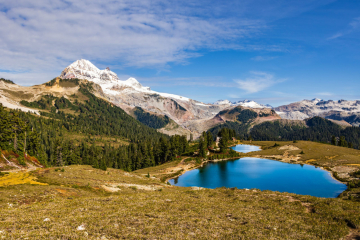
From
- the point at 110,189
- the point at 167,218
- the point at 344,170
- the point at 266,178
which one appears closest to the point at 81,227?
the point at 167,218

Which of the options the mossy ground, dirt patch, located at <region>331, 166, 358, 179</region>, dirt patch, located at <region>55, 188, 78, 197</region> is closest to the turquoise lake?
dirt patch, located at <region>331, 166, 358, 179</region>

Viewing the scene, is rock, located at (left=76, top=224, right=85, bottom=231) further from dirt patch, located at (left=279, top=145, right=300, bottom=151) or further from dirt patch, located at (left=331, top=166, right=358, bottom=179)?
dirt patch, located at (left=279, top=145, right=300, bottom=151)

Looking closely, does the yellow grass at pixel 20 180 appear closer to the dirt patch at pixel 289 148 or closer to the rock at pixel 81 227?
the rock at pixel 81 227

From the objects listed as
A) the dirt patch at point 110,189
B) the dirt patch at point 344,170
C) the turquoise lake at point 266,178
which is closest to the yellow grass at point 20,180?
the dirt patch at point 110,189

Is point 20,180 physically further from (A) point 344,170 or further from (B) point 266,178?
(A) point 344,170

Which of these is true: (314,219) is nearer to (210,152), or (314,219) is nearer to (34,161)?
(34,161)

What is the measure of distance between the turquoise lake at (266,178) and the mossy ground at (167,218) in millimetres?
61994

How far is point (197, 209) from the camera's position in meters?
26.3

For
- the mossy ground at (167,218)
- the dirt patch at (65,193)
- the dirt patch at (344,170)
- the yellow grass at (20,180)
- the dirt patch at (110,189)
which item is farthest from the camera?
the dirt patch at (344,170)

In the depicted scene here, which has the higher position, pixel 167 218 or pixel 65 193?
pixel 167 218

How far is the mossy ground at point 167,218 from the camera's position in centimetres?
1725

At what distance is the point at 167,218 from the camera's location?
2188cm

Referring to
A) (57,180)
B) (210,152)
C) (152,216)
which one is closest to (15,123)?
(57,180)

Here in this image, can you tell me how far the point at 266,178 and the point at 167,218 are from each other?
94.9 meters
